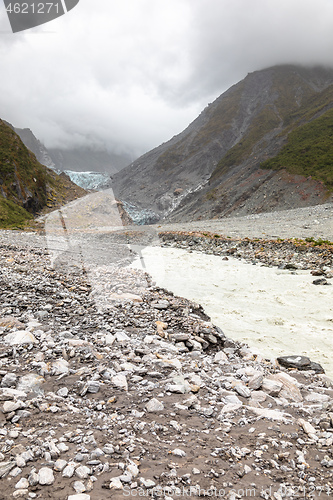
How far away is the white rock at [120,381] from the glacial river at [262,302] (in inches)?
166

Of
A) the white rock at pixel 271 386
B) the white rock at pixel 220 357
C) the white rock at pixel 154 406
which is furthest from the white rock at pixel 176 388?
the white rock at pixel 220 357

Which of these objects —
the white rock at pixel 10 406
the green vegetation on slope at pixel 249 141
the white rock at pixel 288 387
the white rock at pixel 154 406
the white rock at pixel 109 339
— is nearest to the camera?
the white rock at pixel 10 406

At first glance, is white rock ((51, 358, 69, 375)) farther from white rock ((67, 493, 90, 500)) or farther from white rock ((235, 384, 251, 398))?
white rock ((235, 384, 251, 398))

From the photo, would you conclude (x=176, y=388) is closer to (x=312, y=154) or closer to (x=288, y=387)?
(x=288, y=387)

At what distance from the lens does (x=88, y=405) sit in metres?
3.95

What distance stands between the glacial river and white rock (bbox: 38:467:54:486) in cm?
584

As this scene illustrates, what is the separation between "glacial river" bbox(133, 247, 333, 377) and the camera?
8234 millimetres

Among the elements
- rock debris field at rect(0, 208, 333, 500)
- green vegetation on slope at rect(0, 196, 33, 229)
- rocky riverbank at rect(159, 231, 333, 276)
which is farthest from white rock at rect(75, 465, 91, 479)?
green vegetation on slope at rect(0, 196, 33, 229)

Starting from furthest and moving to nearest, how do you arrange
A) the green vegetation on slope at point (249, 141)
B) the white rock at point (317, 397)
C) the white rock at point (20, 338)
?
the green vegetation on slope at point (249, 141)
the white rock at point (20, 338)
the white rock at point (317, 397)

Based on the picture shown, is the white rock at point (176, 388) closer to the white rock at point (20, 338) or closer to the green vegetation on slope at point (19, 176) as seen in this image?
the white rock at point (20, 338)

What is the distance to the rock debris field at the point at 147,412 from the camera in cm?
279

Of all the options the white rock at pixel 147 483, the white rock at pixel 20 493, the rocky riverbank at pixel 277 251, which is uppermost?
the white rock at pixel 20 493

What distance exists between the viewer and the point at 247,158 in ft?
379

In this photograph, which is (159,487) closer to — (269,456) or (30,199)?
(269,456)
